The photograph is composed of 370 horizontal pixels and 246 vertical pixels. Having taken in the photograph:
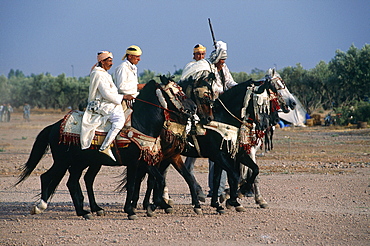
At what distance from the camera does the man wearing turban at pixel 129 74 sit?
8.97 meters

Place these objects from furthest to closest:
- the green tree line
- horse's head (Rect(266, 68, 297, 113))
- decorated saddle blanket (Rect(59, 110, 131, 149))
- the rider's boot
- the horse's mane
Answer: the green tree line < horse's head (Rect(266, 68, 297, 113)) < the horse's mane < decorated saddle blanket (Rect(59, 110, 131, 149)) < the rider's boot

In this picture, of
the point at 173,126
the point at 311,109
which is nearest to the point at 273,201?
the point at 173,126

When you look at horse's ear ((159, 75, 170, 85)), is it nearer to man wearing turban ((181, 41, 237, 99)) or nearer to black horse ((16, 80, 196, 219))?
black horse ((16, 80, 196, 219))

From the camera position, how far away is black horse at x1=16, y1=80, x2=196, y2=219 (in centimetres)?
870

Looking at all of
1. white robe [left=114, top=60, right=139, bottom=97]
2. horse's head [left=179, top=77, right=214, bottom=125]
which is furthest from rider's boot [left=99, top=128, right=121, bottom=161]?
horse's head [left=179, top=77, right=214, bottom=125]

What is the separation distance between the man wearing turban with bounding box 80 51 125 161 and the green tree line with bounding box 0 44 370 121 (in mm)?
30069

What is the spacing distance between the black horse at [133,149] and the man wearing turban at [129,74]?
0.17m

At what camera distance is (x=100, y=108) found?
8656 mm

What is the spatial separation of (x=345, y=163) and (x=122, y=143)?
10316mm

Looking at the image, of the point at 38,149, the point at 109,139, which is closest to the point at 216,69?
the point at 109,139

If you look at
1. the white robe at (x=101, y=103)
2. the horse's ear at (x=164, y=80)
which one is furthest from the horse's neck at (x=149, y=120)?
the horse's ear at (x=164, y=80)

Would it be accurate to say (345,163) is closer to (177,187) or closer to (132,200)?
(177,187)

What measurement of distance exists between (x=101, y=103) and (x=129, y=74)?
0.74m

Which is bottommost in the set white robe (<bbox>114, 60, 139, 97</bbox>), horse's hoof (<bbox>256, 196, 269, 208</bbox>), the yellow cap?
horse's hoof (<bbox>256, 196, 269, 208</bbox>)
